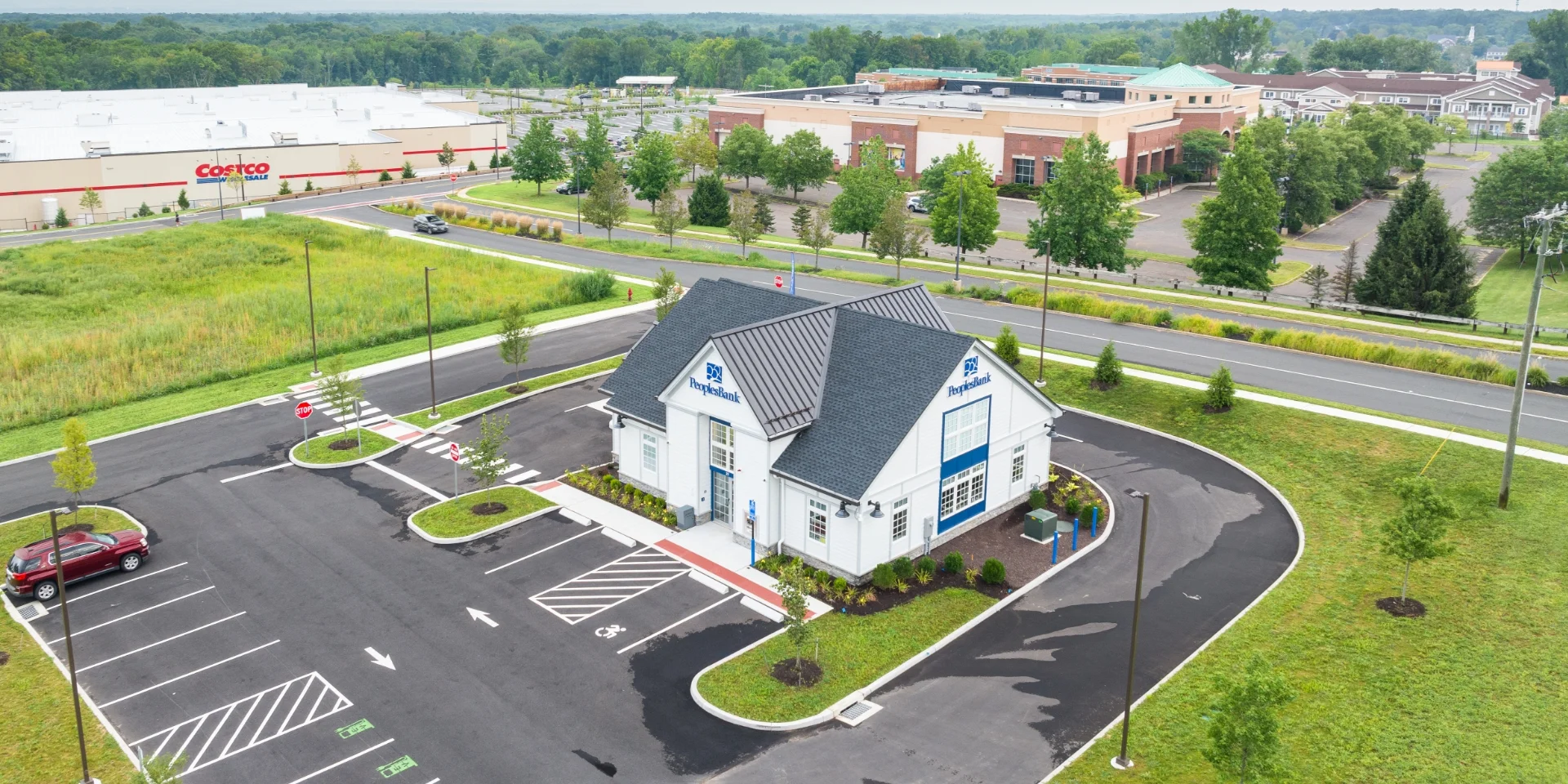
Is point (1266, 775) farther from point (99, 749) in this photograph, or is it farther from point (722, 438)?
point (99, 749)

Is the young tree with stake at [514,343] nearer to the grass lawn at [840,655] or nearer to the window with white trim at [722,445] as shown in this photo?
the window with white trim at [722,445]

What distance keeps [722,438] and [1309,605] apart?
1826 cm

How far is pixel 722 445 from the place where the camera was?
122 feet

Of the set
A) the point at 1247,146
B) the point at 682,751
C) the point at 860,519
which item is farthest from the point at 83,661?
the point at 1247,146

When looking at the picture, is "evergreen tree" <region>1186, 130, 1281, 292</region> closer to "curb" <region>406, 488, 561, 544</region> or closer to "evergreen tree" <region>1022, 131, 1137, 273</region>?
"evergreen tree" <region>1022, 131, 1137, 273</region>

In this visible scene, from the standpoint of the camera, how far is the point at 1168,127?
127m

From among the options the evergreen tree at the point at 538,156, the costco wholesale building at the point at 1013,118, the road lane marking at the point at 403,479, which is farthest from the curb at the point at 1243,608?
the evergreen tree at the point at 538,156

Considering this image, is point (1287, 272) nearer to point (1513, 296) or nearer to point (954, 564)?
point (1513, 296)

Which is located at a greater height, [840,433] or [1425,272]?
[1425,272]

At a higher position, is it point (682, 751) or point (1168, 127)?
point (1168, 127)

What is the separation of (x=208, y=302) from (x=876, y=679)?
175ft

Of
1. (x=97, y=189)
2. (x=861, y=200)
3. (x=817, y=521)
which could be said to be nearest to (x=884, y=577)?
(x=817, y=521)

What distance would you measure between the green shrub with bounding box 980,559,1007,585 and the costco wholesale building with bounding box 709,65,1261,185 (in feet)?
273

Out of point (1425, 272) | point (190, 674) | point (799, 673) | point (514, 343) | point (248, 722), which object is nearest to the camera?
point (248, 722)
